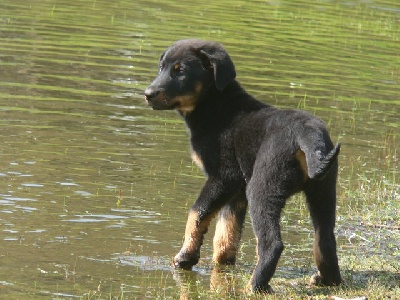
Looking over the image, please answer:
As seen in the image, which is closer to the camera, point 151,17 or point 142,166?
point 142,166

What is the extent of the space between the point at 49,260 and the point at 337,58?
14.3 m

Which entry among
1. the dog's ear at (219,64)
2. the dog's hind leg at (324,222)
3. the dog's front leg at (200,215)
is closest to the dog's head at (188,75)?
the dog's ear at (219,64)

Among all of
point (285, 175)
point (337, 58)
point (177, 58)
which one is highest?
point (177, 58)

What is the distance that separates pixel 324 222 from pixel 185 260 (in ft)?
4.25

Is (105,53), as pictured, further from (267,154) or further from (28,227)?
(267,154)

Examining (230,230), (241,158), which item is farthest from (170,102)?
(230,230)

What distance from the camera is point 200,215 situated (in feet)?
28.1

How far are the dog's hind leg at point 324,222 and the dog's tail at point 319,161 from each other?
0.50 m

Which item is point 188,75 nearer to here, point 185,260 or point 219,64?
point 219,64

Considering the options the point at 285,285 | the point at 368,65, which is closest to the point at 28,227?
the point at 285,285

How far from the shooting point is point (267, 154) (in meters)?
7.84

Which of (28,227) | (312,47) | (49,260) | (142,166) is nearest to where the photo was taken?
(49,260)

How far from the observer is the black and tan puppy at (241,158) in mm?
7711

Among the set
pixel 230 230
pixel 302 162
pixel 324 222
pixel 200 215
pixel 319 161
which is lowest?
pixel 230 230
